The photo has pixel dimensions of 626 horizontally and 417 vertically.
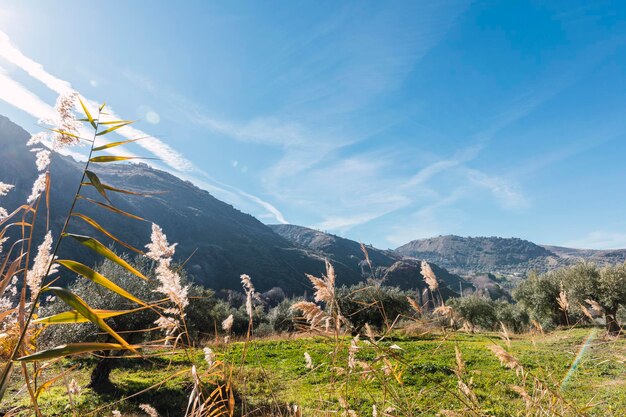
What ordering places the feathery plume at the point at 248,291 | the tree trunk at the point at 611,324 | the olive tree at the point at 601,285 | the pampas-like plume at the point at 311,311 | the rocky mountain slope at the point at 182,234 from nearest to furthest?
1. the pampas-like plume at the point at 311,311
2. the feathery plume at the point at 248,291
3. the tree trunk at the point at 611,324
4. the olive tree at the point at 601,285
5. the rocky mountain slope at the point at 182,234

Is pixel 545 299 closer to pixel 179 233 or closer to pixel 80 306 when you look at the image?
pixel 80 306

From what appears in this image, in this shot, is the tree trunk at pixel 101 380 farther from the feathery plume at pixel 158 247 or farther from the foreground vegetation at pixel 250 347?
the feathery plume at pixel 158 247

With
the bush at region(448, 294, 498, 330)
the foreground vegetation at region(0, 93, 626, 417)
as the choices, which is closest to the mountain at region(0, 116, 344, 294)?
the bush at region(448, 294, 498, 330)

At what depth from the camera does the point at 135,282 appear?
52.9ft

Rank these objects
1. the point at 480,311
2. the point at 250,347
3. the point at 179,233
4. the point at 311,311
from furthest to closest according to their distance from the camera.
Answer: the point at 179,233
the point at 480,311
the point at 250,347
the point at 311,311

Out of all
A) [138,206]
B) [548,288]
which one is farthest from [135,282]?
[138,206]

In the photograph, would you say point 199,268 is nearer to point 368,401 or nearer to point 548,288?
point 548,288

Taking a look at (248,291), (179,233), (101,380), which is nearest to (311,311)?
(248,291)

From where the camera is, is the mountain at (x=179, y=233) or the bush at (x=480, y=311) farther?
the mountain at (x=179, y=233)

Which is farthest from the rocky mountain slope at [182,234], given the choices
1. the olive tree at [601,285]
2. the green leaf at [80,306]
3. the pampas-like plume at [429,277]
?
the green leaf at [80,306]

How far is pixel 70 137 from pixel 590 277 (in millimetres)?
43396

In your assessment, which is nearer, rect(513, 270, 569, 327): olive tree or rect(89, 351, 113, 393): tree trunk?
rect(89, 351, 113, 393): tree trunk

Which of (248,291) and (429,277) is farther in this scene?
(429,277)

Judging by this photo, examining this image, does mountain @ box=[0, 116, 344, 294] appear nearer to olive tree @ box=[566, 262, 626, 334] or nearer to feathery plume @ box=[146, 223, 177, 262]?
olive tree @ box=[566, 262, 626, 334]
